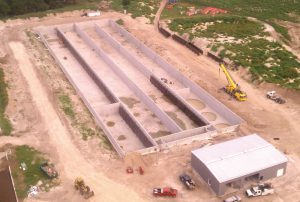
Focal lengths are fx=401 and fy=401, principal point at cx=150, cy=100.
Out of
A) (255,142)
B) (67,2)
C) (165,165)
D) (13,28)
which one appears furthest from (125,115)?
(67,2)

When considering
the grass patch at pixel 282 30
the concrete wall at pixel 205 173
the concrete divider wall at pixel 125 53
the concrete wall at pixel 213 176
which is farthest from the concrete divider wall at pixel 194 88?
the grass patch at pixel 282 30

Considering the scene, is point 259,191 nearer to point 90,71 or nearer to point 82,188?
point 82,188

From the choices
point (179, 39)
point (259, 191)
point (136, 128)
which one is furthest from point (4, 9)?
point (259, 191)

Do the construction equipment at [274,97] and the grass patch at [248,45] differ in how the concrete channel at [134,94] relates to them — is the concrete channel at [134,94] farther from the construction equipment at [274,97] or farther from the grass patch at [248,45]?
the grass patch at [248,45]

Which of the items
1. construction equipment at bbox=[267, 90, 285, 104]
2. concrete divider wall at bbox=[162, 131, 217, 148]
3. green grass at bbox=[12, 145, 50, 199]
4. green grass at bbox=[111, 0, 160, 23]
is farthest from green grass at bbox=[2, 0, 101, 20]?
concrete divider wall at bbox=[162, 131, 217, 148]

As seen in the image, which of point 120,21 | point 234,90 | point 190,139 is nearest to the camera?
point 190,139
